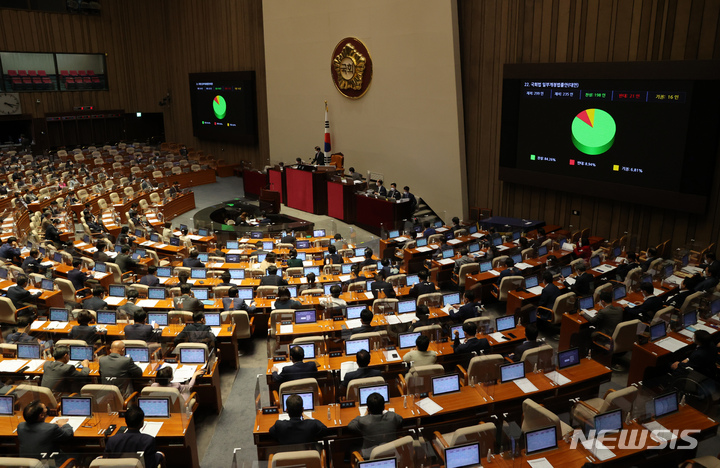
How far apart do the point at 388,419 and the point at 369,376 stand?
909mm

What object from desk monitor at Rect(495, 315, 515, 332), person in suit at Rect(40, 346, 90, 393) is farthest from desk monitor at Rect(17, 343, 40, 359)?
desk monitor at Rect(495, 315, 515, 332)

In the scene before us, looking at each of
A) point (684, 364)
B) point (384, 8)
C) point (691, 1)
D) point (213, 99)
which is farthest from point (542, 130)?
point (213, 99)

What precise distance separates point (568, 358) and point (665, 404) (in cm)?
136

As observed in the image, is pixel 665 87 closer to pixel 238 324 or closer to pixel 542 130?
pixel 542 130

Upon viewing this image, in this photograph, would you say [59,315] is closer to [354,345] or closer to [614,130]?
[354,345]

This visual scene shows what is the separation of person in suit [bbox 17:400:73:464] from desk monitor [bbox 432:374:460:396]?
429 centimetres

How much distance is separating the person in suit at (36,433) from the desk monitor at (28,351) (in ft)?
7.71

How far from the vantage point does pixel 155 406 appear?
6.27 metres

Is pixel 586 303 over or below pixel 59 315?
over

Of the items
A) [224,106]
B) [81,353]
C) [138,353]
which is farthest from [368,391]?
[224,106]

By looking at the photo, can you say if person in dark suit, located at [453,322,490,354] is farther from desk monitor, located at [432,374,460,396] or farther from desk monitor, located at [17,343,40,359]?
desk monitor, located at [17,343,40,359]

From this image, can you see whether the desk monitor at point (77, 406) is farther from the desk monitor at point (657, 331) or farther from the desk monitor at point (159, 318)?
the desk monitor at point (657, 331)

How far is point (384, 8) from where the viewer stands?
18.6 meters

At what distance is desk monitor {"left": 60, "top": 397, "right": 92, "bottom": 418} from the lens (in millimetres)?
6281
